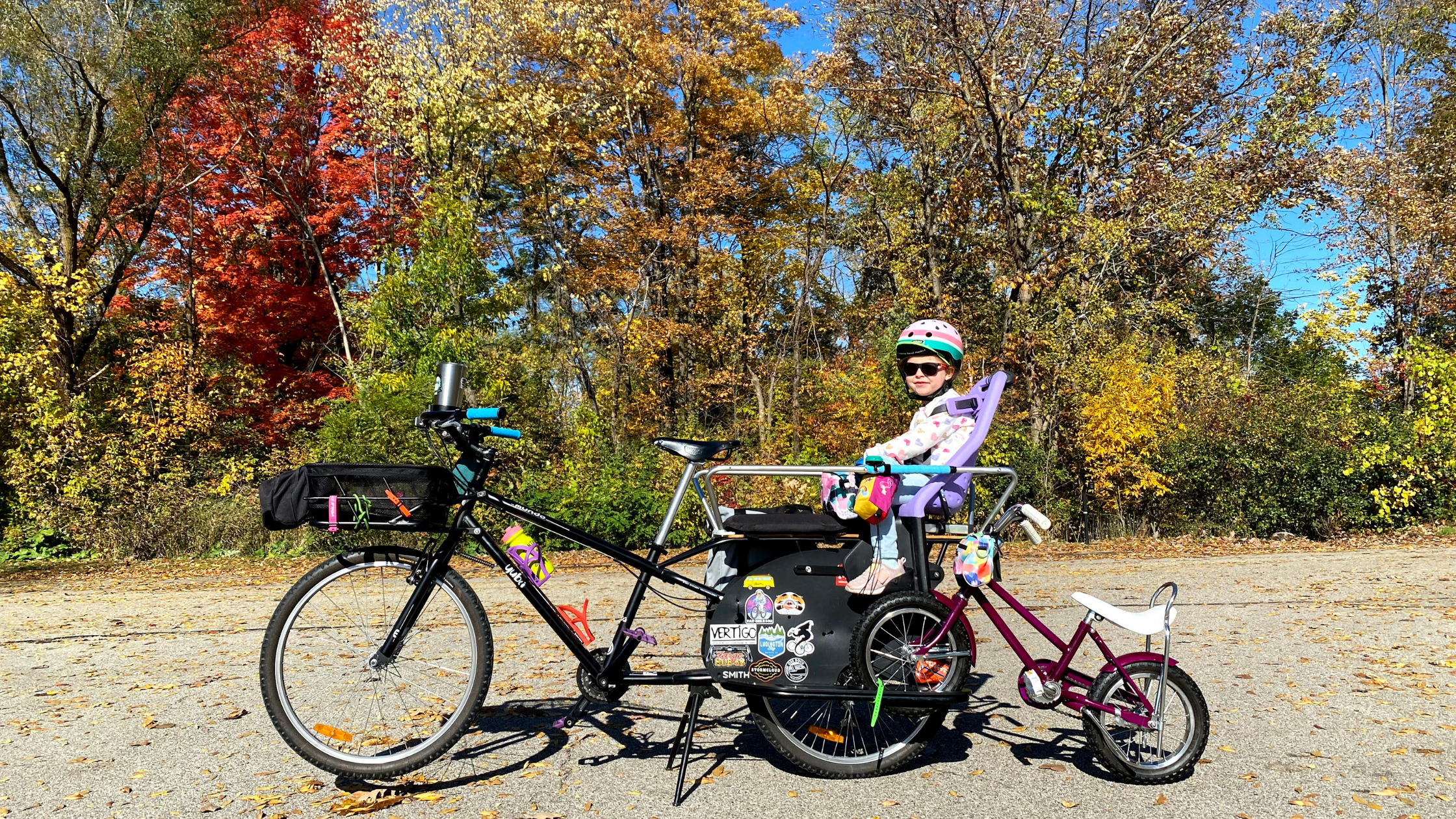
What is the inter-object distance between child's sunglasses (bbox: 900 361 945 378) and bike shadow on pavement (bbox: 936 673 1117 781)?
1.32 meters

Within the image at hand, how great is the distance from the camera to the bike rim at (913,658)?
126 inches

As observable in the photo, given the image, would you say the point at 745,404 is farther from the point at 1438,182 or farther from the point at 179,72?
the point at 1438,182

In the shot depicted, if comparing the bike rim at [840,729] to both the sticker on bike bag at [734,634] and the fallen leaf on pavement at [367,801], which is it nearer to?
the sticker on bike bag at [734,634]

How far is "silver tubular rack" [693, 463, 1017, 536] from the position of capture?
10.2ft

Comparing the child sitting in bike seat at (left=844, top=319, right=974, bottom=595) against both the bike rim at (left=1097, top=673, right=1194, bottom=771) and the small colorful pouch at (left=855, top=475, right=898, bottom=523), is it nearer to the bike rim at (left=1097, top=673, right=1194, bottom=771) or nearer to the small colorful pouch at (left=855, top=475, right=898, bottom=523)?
the small colorful pouch at (left=855, top=475, right=898, bottom=523)

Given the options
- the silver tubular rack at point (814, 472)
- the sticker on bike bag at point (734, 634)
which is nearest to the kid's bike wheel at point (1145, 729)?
the silver tubular rack at point (814, 472)

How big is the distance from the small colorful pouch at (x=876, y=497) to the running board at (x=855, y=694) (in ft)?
2.26

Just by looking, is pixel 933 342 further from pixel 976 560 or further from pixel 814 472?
pixel 976 560

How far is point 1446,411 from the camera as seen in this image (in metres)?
12.6

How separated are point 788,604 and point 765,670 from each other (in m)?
0.28

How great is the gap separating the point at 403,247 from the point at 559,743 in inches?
570

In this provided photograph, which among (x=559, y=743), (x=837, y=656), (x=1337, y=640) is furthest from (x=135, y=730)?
(x=1337, y=640)

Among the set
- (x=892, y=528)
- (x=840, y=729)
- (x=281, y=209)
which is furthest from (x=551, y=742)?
(x=281, y=209)

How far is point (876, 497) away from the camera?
10.3 ft
